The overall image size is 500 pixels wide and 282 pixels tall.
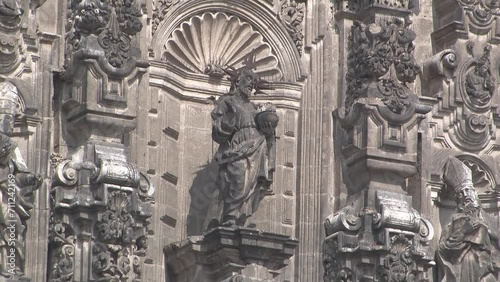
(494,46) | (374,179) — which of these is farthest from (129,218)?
(494,46)

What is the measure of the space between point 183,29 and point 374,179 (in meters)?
2.88

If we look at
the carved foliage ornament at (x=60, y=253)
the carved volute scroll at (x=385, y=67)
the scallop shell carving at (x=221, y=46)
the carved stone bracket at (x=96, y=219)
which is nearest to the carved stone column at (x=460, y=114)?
the carved volute scroll at (x=385, y=67)

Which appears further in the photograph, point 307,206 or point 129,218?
point 307,206

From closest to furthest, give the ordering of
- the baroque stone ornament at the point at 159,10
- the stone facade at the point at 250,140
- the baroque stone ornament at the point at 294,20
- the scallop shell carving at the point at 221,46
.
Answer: the stone facade at the point at 250,140
the baroque stone ornament at the point at 159,10
the scallop shell carving at the point at 221,46
the baroque stone ornament at the point at 294,20

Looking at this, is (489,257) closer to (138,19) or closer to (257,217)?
(257,217)

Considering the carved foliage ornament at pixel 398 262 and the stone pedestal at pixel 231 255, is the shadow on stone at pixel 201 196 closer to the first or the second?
the stone pedestal at pixel 231 255

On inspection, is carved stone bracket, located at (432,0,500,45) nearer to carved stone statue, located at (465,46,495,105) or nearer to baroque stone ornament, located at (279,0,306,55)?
carved stone statue, located at (465,46,495,105)

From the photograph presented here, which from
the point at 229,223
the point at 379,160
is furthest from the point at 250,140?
the point at 379,160

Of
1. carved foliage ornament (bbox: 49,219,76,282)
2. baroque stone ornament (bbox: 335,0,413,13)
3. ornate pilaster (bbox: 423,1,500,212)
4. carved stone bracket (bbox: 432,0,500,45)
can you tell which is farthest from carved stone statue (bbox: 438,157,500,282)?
carved foliage ornament (bbox: 49,219,76,282)

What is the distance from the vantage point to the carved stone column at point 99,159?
32.0m

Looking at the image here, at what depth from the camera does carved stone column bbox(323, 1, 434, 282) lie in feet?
110

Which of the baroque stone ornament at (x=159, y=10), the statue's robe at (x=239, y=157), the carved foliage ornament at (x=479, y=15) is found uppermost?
the carved foliage ornament at (x=479, y=15)

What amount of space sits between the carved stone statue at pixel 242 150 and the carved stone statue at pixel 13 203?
2647mm

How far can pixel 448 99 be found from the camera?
35.1 metres
